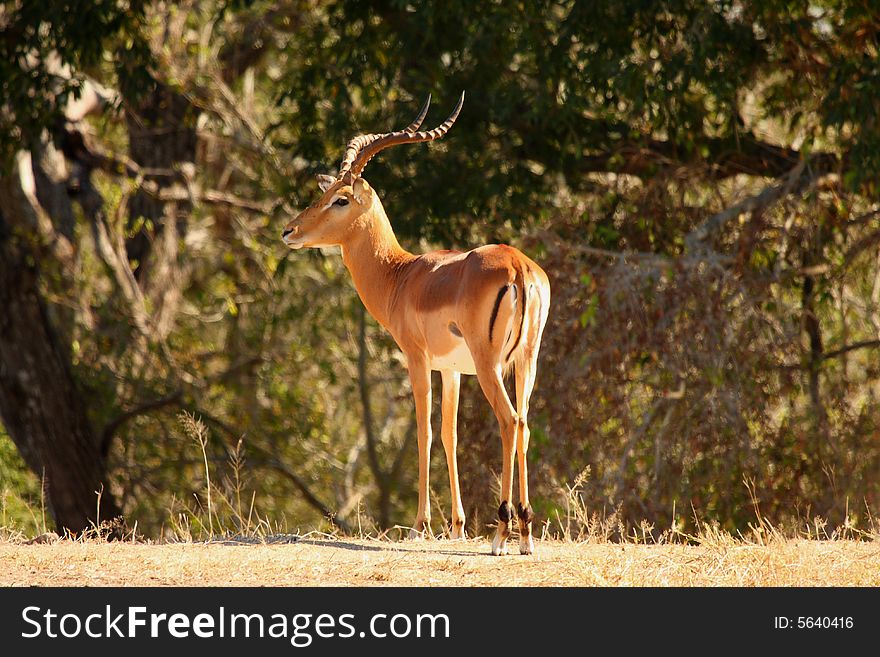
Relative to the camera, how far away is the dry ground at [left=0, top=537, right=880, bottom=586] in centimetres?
574

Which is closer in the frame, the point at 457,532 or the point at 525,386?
the point at 525,386

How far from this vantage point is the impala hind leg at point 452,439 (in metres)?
6.94

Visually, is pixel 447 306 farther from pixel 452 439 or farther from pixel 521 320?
pixel 452 439

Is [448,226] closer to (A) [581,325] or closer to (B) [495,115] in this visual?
(B) [495,115]

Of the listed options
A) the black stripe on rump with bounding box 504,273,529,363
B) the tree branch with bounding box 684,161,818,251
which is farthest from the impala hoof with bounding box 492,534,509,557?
the tree branch with bounding box 684,161,818,251

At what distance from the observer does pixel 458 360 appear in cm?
672

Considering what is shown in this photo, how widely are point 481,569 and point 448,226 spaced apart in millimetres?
5642

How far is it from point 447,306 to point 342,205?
1.06 metres

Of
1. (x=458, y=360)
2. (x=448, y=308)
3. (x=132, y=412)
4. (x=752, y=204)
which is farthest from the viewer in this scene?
(x=132, y=412)

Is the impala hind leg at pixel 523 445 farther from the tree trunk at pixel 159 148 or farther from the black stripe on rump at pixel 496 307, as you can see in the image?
the tree trunk at pixel 159 148

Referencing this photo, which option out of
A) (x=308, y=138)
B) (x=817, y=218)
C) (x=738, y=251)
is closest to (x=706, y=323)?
(x=738, y=251)

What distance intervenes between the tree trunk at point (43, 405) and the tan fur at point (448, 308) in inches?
249

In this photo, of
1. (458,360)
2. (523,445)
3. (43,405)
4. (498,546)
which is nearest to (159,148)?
(43,405)

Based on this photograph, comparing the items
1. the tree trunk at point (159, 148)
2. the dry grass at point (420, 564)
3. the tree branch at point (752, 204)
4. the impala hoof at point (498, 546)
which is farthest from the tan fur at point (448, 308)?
the tree trunk at point (159, 148)
